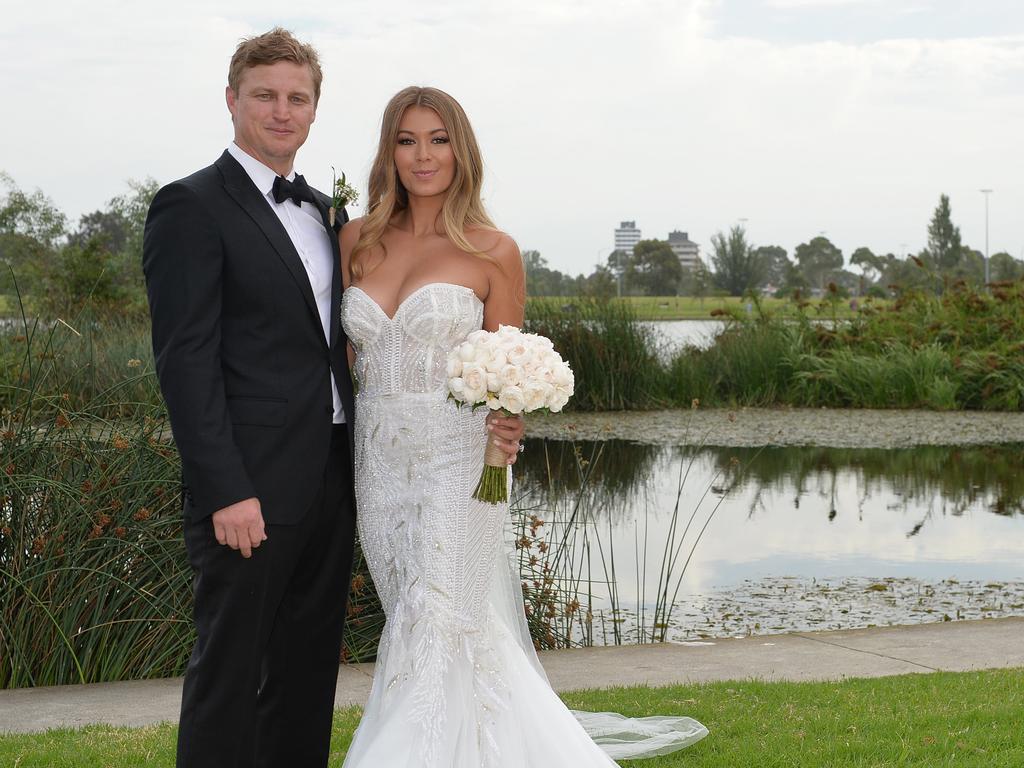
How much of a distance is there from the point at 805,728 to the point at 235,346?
2.70 metres

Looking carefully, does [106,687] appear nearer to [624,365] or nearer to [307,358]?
[307,358]

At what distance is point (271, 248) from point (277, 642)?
47.6 inches

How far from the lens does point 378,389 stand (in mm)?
3855

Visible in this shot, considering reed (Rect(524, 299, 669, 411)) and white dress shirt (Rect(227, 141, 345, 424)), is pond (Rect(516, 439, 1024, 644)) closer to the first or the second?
reed (Rect(524, 299, 669, 411))

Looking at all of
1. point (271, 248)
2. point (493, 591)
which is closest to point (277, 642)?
point (493, 591)

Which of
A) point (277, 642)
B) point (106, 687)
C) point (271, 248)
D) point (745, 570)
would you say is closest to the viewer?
point (271, 248)

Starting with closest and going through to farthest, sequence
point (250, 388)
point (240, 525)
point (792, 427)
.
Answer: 1. point (240, 525)
2. point (250, 388)
3. point (792, 427)

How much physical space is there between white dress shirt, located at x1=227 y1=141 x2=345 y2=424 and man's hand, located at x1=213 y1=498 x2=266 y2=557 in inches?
19.1

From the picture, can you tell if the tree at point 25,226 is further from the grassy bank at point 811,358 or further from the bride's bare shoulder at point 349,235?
the bride's bare shoulder at point 349,235

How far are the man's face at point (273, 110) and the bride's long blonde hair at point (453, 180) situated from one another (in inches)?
16.5

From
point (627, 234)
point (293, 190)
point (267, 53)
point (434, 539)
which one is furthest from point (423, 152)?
point (627, 234)

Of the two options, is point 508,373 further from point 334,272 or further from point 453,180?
point 453,180

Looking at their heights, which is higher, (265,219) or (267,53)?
(267,53)

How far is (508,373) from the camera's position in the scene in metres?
3.48
